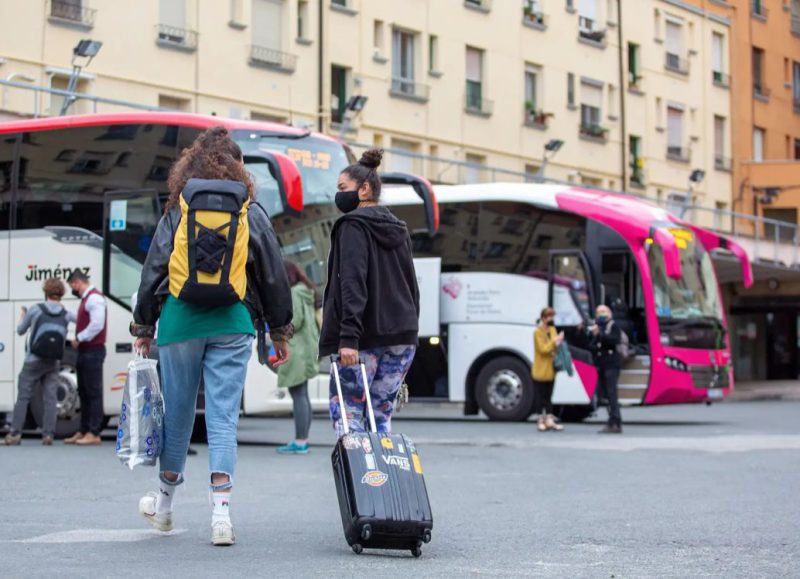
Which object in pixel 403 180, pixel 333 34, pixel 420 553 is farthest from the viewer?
pixel 333 34

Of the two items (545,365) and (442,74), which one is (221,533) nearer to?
(545,365)

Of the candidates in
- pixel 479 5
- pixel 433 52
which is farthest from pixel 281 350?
pixel 479 5

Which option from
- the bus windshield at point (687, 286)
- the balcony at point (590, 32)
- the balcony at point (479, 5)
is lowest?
the bus windshield at point (687, 286)

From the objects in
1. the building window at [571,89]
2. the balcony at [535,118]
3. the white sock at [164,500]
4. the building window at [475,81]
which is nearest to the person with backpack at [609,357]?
the white sock at [164,500]

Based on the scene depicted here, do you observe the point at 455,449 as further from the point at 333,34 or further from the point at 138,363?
the point at 333,34

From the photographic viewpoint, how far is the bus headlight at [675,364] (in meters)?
23.9

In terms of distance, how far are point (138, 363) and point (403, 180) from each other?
12.3 meters

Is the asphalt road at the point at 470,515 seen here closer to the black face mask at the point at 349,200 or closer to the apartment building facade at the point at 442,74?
the black face mask at the point at 349,200

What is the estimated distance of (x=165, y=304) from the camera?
7.64 m

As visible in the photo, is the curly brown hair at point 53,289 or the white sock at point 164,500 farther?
the curly brown hair at point 53,289

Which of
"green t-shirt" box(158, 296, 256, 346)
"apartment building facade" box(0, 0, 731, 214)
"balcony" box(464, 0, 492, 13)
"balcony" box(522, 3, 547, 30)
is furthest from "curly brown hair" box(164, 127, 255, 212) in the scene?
"balcony" box(522, 3, 547, 30)

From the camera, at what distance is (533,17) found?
46938 mm

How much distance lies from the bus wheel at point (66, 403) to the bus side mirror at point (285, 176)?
125 inches

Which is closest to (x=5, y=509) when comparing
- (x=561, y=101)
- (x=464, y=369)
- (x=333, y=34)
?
(x=464, y=369)
